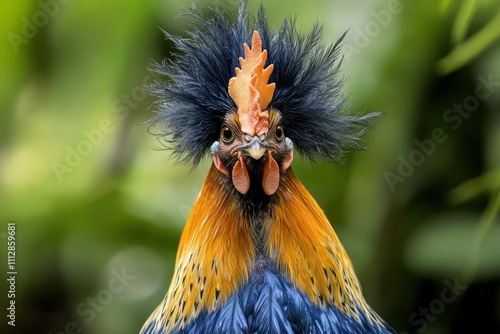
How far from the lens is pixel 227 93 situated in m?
2.44

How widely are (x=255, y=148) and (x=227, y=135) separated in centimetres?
19

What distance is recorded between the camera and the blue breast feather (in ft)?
7.62

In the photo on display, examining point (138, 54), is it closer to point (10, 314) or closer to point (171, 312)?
point (10, 314)

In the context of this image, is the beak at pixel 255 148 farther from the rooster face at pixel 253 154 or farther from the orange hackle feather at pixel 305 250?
the orange hackle feather at pixel 305 250

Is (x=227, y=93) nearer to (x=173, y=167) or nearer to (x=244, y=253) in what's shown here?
(x=244, y=253)

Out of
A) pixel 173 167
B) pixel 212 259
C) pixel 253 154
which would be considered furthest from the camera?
pixel 173 167

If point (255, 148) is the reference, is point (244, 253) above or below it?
below

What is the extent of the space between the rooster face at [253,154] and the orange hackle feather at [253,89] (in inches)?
1.3

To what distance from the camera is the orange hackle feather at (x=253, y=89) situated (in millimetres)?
2291

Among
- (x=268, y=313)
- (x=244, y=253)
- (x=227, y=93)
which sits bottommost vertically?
(x=268, y=313)

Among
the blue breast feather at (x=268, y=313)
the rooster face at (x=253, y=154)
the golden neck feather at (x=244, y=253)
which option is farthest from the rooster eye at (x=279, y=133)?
the blue breast feather at (x=268, y=313)

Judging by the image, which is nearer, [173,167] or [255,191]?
[255,191]

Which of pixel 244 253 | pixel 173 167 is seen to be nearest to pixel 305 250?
pixel 244 253

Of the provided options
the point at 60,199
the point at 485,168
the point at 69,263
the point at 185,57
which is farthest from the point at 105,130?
the point at 485,168
